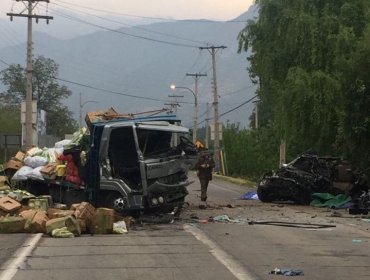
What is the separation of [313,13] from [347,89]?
17.3 ft

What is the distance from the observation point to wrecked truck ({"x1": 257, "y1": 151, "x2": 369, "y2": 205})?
70.6 feet

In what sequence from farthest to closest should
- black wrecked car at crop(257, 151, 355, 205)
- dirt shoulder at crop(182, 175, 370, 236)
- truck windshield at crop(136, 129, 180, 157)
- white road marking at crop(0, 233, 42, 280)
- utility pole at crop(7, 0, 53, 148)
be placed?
utility pole at crop(7, 0, 53, 148) → black wrecked car at crop(257, 151, 355, 205) → dirt shoulder at crop(182, 175, 370, 236) → truck windshield at crop(136, 129, 180, 157) → white road marking at crop(0, 233, 42, 280)

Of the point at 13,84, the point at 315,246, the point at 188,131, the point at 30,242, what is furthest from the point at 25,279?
the point at 13,84

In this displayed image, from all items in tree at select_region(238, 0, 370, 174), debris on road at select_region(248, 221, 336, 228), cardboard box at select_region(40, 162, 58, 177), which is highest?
tree at select_region(238, 0, 370, 174)

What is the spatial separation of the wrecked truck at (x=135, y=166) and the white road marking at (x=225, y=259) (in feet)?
6.32

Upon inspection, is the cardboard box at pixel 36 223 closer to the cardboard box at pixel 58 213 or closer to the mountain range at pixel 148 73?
the cardboard box at pixel 58 213

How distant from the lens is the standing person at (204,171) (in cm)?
2172

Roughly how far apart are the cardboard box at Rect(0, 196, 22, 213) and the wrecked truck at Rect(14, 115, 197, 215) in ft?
5.94

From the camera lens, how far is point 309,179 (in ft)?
71.3

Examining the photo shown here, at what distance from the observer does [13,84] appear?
81.3 meters

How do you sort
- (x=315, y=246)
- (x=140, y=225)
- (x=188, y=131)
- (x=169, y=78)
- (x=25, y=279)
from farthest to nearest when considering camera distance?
(x=169, y=78) < (x=188, y=131) < (x=140, y=225) < (x=315, y=246) < (x=25, y=279)

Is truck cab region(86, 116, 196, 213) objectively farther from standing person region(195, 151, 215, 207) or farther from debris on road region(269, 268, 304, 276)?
debris on road region(269, 268, 304, 276)

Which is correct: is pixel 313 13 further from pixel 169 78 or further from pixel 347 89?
pixel 169 78

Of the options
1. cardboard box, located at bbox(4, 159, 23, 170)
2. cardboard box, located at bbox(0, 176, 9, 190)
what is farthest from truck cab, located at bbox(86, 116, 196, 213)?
cardboard box, located at bbox(4, 159, 23, 170)
